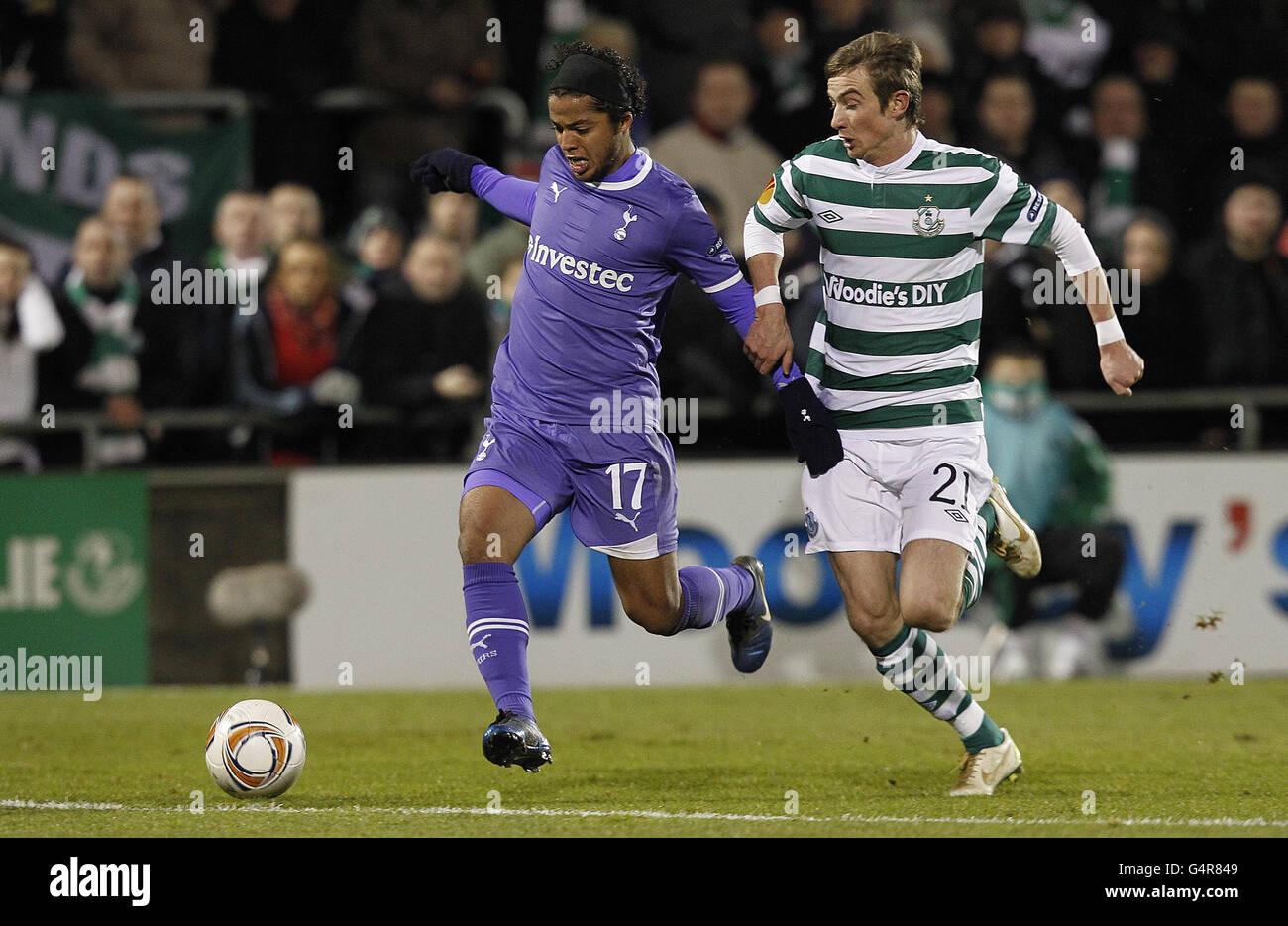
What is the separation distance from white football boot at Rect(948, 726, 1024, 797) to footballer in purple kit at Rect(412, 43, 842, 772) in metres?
1.18

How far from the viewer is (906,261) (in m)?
6.60

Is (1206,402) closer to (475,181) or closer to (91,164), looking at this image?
(475,181)

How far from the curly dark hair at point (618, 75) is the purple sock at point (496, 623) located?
1552 millimetres

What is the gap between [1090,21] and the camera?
11.8 metres

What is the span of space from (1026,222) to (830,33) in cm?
490

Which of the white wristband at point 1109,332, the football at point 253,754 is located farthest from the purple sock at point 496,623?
the white wristband at point 1109,332

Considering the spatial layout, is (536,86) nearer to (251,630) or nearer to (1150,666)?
(251,630)

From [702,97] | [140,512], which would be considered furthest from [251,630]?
[702,97]

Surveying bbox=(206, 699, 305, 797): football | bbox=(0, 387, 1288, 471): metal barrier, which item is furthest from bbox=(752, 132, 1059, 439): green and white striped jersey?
bbox=(0, 387, 1288, 471): metal barrier

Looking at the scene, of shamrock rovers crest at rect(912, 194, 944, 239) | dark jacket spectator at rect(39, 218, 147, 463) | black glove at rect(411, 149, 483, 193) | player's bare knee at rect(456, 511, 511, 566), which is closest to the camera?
player's bare knee at rect(456, 511, 511, 566)

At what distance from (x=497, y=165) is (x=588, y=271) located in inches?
197

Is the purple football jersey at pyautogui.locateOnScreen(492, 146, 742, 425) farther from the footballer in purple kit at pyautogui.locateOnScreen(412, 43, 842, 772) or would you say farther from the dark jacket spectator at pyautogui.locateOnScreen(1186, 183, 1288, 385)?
the dark jacket spectator at pyautogui.locateOnScreen(1186, 183, 1288, 385)

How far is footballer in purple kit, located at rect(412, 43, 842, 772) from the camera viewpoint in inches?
253

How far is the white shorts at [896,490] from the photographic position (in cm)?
664
